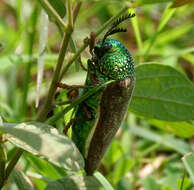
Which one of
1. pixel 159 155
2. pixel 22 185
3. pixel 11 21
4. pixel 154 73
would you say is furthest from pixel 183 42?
pixel 22 185

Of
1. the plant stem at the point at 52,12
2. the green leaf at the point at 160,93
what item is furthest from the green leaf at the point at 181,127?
the plant stem at the point at 52,12

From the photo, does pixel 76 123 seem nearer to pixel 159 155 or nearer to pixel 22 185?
pixel 22 185

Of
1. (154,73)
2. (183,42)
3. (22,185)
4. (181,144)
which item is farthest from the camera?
(183,42)

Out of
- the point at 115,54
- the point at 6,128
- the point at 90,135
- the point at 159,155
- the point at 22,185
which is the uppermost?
the point at 115,54

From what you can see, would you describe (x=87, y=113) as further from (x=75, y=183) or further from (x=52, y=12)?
(x=52, y=12)

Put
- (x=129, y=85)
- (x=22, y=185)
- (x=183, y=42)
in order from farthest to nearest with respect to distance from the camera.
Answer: (x=183, y=42) → (x=129, y=85) → (x=22, y=185)
